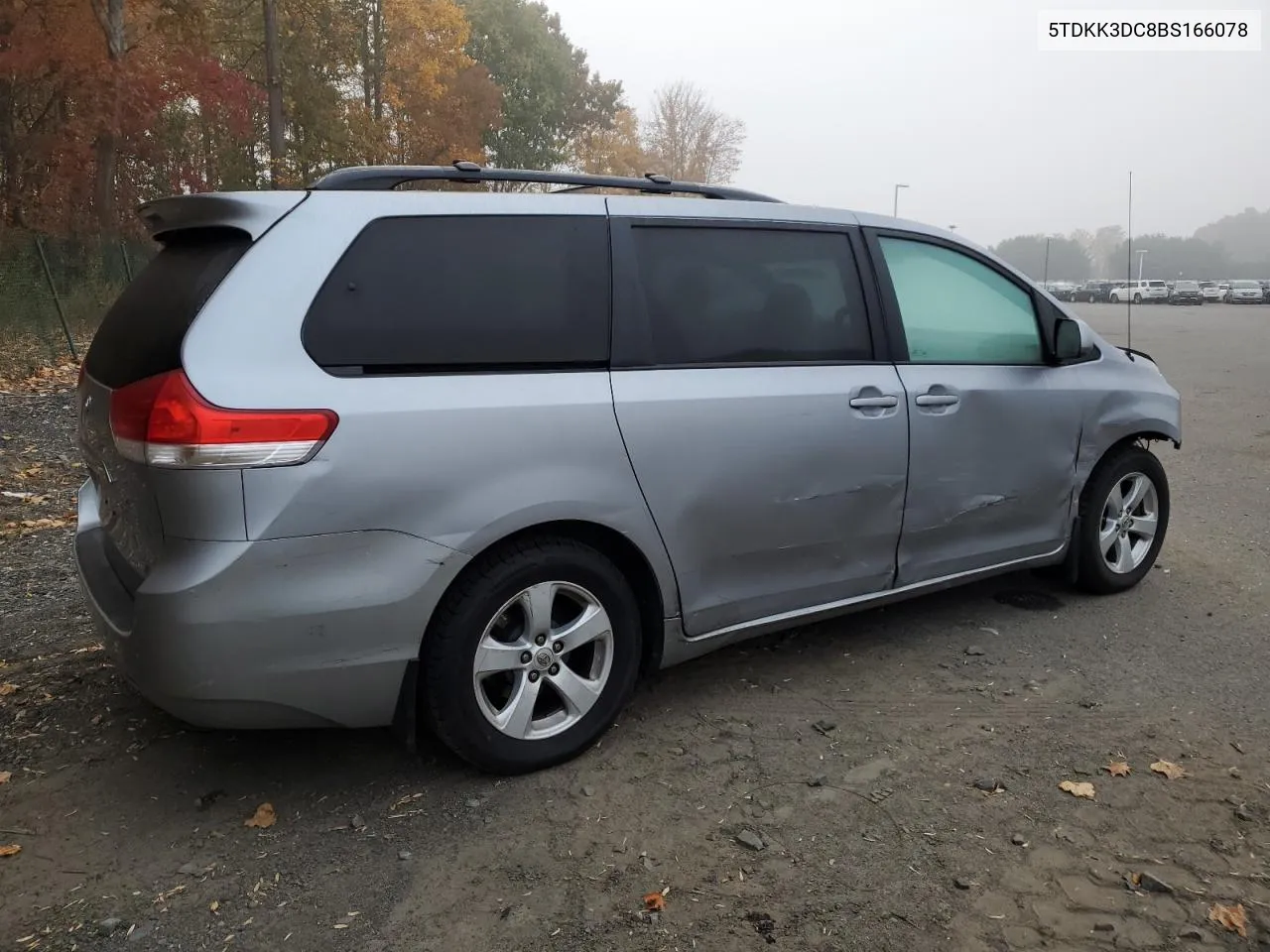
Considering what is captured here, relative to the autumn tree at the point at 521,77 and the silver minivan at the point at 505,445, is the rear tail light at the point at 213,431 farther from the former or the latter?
the autumn tree at the point at 521,77

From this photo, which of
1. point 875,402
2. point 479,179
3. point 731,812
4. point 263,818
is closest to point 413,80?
point 479,179

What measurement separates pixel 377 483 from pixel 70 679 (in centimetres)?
197

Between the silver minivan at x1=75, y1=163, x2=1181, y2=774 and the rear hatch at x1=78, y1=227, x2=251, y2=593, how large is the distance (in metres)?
0.01

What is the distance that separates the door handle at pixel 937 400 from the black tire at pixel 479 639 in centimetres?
144

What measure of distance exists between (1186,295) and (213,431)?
208ft

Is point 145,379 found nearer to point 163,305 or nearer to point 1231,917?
point 163,305

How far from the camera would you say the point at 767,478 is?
3.42 metres

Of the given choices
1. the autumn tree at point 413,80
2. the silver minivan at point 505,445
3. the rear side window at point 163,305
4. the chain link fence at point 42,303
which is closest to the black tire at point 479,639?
the silver minivan at point 505,445

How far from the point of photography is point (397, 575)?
8.95 ft

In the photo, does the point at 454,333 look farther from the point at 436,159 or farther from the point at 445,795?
the point at 436,159

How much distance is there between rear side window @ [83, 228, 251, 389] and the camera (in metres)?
2.68

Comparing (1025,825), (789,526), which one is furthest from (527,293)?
(1025,825)

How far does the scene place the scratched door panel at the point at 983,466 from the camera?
12.7 feet

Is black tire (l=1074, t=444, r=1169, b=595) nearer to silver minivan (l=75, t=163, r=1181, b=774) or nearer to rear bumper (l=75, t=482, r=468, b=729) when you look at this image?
silver minivan (l=75, t=163, r=1181, b=774)
